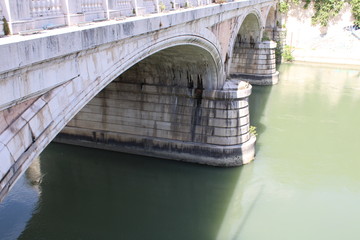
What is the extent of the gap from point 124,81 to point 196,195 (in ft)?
14.0

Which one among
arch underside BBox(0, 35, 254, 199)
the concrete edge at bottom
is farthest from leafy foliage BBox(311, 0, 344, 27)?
arch underside BBox(0, 35, 254, 199)

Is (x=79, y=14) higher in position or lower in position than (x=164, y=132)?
higher

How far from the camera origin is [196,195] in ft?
36.6

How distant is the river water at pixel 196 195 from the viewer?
9.43 m

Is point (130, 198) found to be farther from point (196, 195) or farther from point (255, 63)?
point (255, 63)

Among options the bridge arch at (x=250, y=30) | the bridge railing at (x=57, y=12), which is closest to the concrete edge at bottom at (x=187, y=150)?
the bridge railing at (x=57, y=12)

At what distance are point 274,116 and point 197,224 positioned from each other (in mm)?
9267

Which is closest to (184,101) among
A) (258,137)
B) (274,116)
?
(258,137)

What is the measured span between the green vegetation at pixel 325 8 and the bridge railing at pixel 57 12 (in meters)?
27.3

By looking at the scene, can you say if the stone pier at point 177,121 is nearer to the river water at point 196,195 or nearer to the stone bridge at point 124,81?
the stone bridge at point 124,81

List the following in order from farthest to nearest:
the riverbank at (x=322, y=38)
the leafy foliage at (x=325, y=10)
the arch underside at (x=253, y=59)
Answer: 1. the leafy foliage at (x=325, y=10)
2. the riverbank at (x=322, y=38)
3. the arch underside at (x=253, y=59)

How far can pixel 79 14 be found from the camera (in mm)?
5145

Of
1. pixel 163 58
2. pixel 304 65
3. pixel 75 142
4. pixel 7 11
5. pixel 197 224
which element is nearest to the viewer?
pixel 7 11

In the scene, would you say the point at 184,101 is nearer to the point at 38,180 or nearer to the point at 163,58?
the point at 163,58
